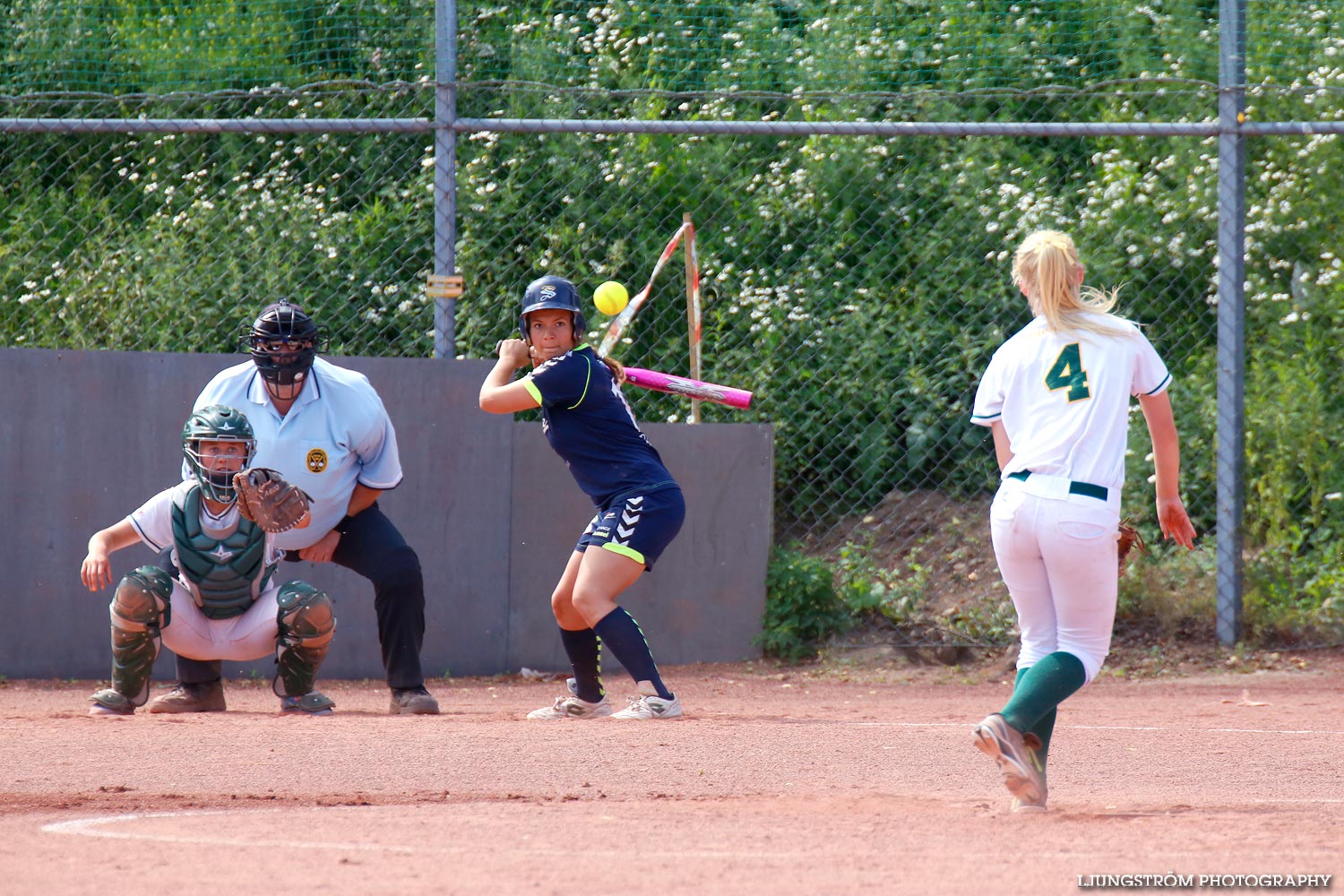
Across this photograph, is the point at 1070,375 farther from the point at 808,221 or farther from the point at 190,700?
the point at 808,221

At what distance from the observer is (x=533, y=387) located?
5.57 metres

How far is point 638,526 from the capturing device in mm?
5652

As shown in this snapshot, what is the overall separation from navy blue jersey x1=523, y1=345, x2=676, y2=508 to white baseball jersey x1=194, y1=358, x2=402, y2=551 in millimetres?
801

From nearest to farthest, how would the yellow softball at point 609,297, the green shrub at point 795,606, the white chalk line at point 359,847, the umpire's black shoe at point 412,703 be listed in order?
the white chalk line at point 359,847
the umpire's black shoe at point 412,703
the yellow softball at point 609,297
the green shrub at point 795,606

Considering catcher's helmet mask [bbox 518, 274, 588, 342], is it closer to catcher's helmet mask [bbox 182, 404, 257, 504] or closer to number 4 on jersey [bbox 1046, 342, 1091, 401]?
catcher's helmet mask [bbox 182, 404, 257, 504]

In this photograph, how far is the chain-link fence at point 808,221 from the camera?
26.3 feet

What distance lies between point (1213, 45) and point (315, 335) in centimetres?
569

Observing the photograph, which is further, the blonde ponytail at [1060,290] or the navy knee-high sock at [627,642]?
the navy knee-high sock at [627,642]

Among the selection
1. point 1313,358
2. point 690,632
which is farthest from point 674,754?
point 1313,358

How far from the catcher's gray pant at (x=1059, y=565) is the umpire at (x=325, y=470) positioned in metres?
2.85

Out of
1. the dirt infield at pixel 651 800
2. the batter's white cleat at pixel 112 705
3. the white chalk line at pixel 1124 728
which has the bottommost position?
the white chalk line at pixel 1124 728

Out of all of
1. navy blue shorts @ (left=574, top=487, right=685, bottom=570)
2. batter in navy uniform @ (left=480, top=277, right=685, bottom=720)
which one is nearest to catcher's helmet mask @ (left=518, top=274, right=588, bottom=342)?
batter in navy uniform @ (left=480, top=277, right=685, bottom=720)

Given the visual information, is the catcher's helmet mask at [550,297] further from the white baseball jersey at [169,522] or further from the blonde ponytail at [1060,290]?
the blonde ponytail at [1060,290]

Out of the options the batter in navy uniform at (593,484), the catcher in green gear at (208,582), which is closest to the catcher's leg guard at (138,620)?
the catcher in green gear at (208,582)
